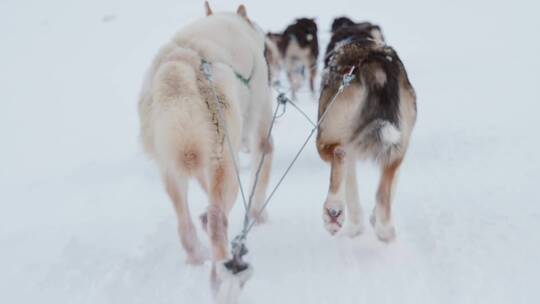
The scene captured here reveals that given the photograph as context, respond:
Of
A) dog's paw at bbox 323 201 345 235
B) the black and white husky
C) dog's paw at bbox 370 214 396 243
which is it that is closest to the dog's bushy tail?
the black and white husky

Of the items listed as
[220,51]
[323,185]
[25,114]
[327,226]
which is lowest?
[25,114]

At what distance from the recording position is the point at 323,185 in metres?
4.91

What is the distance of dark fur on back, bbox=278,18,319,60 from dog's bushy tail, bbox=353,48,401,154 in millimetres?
7445

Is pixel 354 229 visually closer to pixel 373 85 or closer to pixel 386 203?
pixel 386 203

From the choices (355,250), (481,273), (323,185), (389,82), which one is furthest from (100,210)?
(481,273)

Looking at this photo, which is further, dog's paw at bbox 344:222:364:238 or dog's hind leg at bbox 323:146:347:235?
dog's paw at bbox 344:222:364:238

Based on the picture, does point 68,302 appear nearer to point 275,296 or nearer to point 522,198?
point 275,296

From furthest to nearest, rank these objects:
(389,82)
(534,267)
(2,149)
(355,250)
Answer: (2,149)
(355,250)
(389,82)
(534,267)

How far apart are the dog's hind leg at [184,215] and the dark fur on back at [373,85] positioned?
43.5 inches

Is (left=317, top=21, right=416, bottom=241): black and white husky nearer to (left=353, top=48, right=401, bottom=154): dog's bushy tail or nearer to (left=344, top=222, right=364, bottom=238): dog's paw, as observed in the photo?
(left=353, top=48, right=401, bottom=154): dog's bushy tail

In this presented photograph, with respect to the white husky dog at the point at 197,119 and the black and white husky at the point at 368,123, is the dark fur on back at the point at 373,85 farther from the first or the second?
the white husky dog at the point at 197,119

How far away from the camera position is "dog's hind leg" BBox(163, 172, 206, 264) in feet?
9.56

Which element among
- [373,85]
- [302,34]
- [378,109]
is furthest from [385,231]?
[302,34]

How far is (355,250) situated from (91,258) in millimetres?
1896
